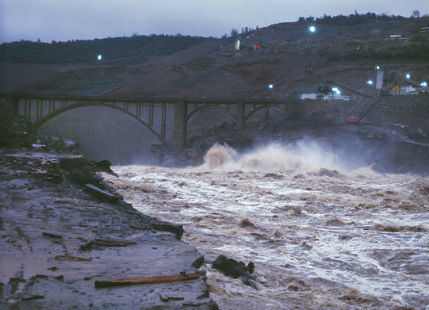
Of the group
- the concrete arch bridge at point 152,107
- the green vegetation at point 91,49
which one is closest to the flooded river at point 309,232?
the concrete arch bridge at point 152,107

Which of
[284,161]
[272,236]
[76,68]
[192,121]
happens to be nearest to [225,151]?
[284,161]

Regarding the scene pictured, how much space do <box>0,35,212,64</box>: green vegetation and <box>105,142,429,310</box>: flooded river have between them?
8108 centimetres

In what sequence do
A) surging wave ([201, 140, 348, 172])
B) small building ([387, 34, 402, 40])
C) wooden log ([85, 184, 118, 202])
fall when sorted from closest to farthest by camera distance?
wooden log ([85, 184, 118, 202]) < surging wave ([201, 140, 348, 172]) < small building ([387, 34, 402, 40])

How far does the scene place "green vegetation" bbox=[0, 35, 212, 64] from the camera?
111188mm

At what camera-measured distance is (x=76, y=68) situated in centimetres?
10669

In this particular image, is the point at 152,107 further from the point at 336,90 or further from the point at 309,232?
the point at 309,232

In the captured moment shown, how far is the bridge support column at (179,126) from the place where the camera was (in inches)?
2394

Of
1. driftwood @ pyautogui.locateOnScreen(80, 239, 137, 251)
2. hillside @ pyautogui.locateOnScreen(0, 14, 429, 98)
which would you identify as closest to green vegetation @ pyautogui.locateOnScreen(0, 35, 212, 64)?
hillside @ pyautogui.locateOnScreen(0, 14, 429, 98)

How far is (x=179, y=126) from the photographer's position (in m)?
60.7

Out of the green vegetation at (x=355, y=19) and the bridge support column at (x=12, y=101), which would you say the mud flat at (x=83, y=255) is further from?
the green vegetation at (x=355, y=19)

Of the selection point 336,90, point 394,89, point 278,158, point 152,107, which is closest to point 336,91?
point 336,90

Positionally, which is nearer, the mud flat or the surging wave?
the mud flat

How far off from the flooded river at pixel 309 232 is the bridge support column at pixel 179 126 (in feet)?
63.6

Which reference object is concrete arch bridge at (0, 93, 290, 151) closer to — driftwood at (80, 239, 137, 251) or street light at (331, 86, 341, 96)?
street light at (331, 86, 341, 96)
